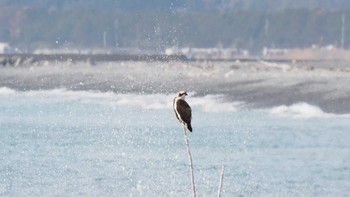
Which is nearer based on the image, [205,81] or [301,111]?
[301,111]

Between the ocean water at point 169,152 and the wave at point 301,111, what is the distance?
4cm

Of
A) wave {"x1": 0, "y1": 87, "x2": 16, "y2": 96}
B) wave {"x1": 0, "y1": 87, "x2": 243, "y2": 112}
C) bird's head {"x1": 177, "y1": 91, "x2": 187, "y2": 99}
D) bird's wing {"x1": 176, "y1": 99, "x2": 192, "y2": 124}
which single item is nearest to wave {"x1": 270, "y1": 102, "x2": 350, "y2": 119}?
wave {"x1": 0, "y1": 87, "x2": 243, "y2": 112}

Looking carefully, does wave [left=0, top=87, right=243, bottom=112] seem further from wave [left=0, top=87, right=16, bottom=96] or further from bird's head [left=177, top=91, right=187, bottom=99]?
bird's head [left=177, top=91, right=187, bottom=99]

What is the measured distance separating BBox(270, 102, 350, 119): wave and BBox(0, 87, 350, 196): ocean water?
0.14 feet

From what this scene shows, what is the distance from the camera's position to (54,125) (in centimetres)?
6278

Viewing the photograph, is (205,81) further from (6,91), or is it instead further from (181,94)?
(181,94)

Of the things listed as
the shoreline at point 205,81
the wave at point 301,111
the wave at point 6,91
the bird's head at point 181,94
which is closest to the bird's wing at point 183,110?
the bird's head at point 181,94

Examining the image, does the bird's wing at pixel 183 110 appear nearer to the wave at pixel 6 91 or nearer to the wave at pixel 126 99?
the wave at pixel 126 99

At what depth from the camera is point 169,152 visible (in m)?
51.3

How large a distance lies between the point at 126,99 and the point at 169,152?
38262 millimetres

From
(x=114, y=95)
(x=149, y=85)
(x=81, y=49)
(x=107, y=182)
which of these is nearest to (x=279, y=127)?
(x=107, y=182)

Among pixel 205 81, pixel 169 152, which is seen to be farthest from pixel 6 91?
pixel 169 152

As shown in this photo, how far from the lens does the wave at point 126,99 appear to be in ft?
253

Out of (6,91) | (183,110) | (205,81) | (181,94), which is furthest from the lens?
(205,81)
